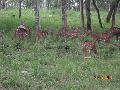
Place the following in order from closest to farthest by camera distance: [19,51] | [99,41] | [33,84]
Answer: [33,84]
[19,51]
[99,41]

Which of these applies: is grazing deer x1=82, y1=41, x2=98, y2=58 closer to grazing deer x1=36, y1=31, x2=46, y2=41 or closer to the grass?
the grass

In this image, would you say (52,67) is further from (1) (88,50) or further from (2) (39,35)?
(2) (39,35)

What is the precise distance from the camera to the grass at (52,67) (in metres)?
10.2

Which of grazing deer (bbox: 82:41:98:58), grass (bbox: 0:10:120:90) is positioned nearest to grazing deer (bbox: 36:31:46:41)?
grass (bbox: 0:10:120:90)

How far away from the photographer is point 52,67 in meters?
12.7


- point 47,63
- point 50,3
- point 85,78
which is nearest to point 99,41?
point 47,63

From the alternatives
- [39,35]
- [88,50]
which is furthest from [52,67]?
[39,35]

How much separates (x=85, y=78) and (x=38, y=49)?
16.2 ft

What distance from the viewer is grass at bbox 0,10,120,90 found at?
10195 millimetres

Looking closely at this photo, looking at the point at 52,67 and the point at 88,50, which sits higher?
the point at 88,50

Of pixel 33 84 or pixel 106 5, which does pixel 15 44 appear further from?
pixel 106 5

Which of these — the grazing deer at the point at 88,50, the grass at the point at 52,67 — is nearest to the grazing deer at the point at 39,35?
the grass at the point at 52,67

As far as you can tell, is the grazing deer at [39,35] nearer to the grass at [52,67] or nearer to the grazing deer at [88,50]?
the grass at [52,67]

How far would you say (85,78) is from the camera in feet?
36.8
